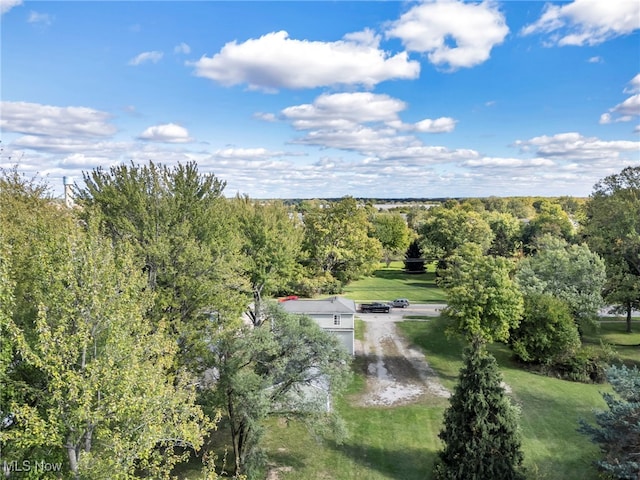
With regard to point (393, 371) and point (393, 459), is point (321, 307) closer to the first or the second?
point (393, 371)

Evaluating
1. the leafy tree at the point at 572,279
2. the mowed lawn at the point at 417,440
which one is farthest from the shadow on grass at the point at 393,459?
the leafy tree at the point at 572,279

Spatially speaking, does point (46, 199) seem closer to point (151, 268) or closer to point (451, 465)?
point (151, 268)

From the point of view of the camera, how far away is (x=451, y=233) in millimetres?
52781

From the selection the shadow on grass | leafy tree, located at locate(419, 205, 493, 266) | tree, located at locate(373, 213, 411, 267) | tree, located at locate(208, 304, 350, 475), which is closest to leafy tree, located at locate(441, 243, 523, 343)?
the shadow on grass

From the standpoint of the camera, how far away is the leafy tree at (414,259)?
59.6 m

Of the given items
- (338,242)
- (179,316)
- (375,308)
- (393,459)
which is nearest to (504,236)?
(338,242)

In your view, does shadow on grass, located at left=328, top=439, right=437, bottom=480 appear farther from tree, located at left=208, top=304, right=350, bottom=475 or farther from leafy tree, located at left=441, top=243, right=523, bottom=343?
leafy tree, located at left=441, top=243, right=523, bottom=343

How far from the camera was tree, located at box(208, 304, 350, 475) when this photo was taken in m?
13.6

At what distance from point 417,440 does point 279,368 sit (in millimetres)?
7724

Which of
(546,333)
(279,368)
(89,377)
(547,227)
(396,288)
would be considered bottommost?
(396,288)

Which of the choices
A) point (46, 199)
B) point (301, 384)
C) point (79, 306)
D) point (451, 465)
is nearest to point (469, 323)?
point (451, 465)

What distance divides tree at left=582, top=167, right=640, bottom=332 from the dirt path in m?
15.0

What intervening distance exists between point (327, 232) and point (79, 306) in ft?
108

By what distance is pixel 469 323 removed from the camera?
2197 centimetres
